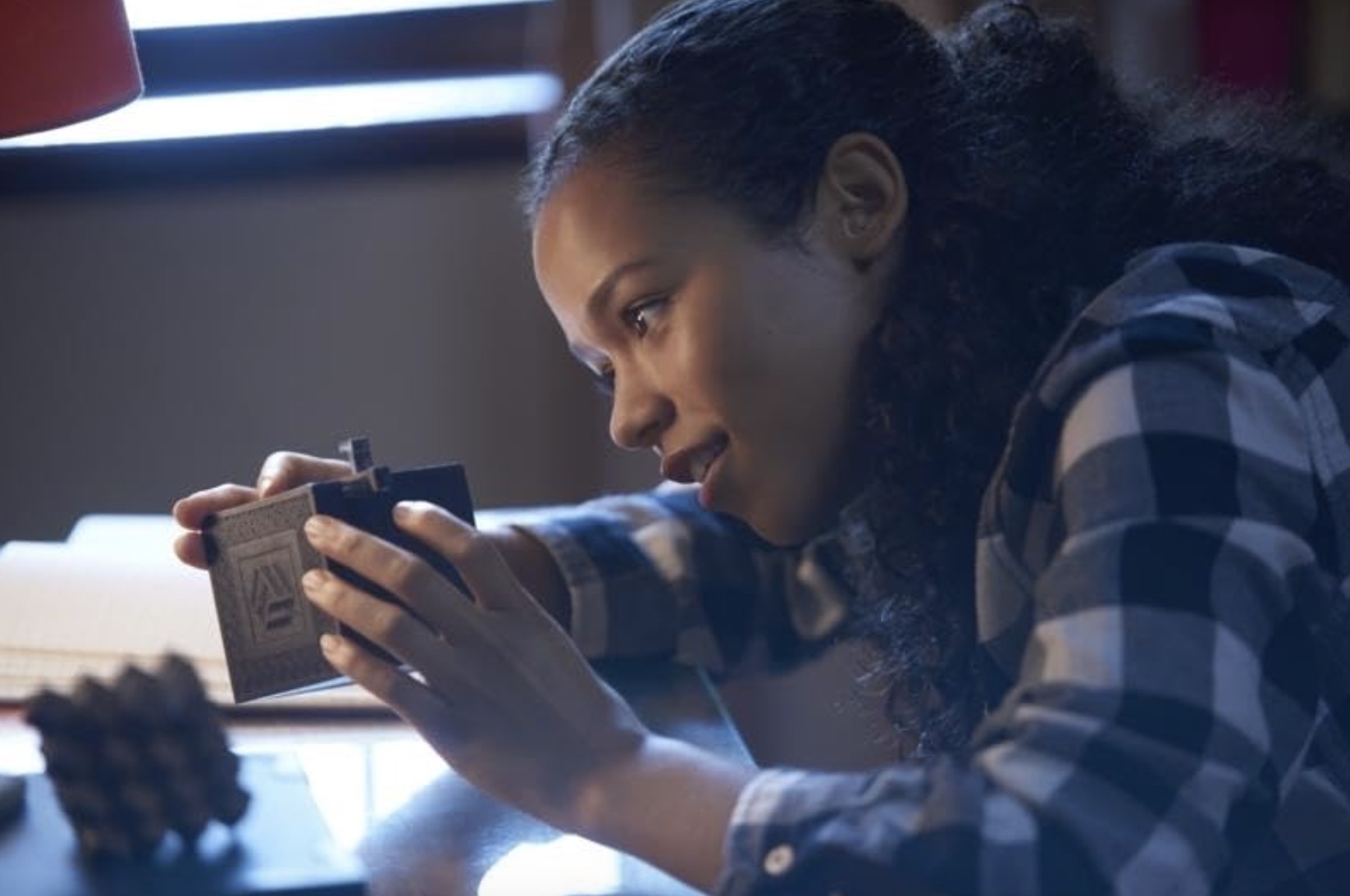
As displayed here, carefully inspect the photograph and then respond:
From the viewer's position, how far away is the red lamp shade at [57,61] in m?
1.02

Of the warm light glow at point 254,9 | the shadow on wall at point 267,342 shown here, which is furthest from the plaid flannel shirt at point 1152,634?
the warm light glow at point 254,9

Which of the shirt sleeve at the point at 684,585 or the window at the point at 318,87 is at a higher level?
the window at the point at 318,87

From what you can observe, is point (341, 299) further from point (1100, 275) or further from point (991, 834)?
point (991, 834)

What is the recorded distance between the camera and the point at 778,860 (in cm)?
78

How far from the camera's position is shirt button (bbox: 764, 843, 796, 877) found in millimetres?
779

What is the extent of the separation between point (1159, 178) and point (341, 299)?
4.51ft

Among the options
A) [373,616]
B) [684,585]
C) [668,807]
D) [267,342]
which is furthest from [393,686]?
[267,342]

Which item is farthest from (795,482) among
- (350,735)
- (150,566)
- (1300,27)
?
(1300,27)

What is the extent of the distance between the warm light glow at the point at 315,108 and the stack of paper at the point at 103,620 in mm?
1035

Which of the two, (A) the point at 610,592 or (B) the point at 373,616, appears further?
(A) the point at 610,592

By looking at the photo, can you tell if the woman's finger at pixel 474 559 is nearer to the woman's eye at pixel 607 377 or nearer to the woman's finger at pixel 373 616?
the woman's finger at pixel 373 616

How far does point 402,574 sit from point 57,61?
0.32 metres

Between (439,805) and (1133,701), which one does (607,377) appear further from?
(1133,701)

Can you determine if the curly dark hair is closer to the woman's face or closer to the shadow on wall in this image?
the woman's face
